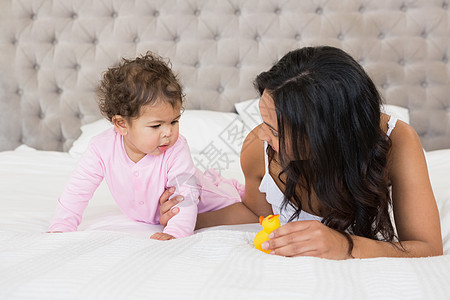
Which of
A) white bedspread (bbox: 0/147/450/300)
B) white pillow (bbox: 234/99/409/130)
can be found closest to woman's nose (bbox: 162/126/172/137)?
white bedspread (bbox: 0/147/450/300)

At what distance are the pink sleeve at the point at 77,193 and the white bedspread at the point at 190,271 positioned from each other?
0.28 meters

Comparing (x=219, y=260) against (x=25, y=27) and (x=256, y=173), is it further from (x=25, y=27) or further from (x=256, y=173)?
(x=25, y=27)

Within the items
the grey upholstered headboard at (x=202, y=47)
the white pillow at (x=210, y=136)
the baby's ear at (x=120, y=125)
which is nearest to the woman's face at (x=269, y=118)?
the baby's ear at (x=120, y=125)

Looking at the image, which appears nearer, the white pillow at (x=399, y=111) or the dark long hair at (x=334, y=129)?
the dark long hair at (x=334, y=129)

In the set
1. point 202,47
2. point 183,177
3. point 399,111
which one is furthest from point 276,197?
point 202,47

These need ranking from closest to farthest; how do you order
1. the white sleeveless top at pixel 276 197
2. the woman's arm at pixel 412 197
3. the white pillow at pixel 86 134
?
1. the woman's arm at pixel 412 197
2. the white sleeveless top at pixel 276 197
3. the white pillow at pixel 86 134

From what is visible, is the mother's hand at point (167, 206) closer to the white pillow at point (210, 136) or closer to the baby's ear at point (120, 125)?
the baby's ear at point (120, 125)

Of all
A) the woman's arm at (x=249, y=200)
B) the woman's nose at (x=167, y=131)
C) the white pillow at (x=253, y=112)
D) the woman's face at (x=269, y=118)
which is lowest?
the woman's arm at (x=249, y=200)

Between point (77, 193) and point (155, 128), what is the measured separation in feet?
0.97

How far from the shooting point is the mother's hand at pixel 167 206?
1.26 m

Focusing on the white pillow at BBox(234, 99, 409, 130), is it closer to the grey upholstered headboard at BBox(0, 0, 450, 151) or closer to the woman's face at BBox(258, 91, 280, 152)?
the grey upholstered headboard at BBox(0, 0, 450, 151)

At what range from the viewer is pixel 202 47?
2594 mm

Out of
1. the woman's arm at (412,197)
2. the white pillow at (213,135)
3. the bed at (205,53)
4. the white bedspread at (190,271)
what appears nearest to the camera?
the white bedspread at (190,271)

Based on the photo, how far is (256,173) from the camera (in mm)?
1330
